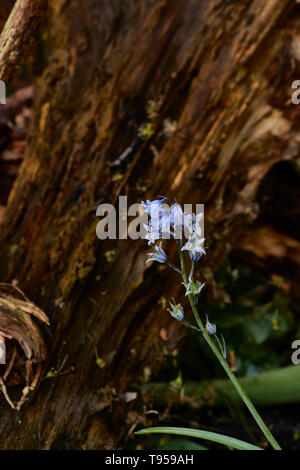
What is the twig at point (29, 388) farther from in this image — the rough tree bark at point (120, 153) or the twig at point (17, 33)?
the twig at point (17, 33)

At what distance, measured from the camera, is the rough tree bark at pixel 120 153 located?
124 centimetres

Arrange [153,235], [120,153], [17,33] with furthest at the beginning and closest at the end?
1. [120,153]
2. [17,33]
3. [153,235]

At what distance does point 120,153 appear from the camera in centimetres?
133

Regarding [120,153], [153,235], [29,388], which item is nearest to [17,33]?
[120,153]

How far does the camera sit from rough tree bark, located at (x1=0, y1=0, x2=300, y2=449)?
1237mm

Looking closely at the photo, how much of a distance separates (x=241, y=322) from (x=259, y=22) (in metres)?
1.04

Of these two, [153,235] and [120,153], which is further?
[120,153]

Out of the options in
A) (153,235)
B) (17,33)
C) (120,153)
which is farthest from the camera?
(120,153)

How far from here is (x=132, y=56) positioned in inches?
54.6

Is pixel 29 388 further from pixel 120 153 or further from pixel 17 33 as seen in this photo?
pixel 17 33

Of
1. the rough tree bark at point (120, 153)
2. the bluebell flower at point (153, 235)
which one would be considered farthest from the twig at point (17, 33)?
the bluebell flower at point (153, 235)
